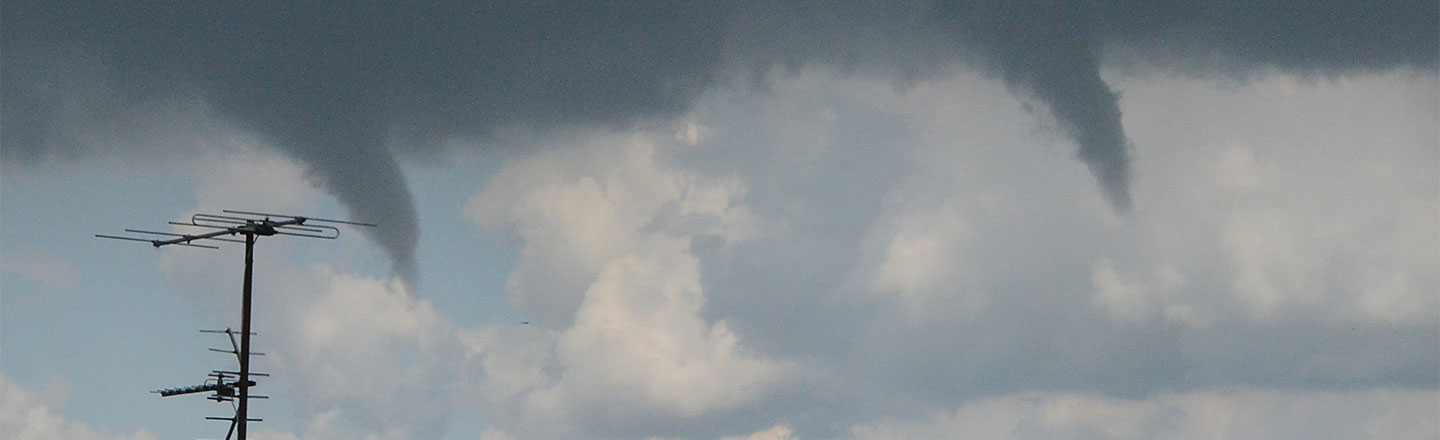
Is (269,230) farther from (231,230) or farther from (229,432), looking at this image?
(229,432)

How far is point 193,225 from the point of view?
404 feet

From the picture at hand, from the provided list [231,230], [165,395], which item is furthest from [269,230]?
[165,395]

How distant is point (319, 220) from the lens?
391 ft

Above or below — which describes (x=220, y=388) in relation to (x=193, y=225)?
below

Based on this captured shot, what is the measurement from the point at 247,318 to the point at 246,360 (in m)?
2.18

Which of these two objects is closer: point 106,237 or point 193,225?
point 106,237

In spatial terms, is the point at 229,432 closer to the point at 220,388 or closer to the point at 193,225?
the point at 220,388

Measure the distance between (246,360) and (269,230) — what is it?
6869mm

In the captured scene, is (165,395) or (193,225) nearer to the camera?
(165,395)

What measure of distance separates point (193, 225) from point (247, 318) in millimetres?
7724

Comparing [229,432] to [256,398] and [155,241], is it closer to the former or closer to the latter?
[256,398]

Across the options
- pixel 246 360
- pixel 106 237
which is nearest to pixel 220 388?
pixel 246 360

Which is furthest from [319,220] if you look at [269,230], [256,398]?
[256,398]

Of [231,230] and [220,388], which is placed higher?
[231,230]
